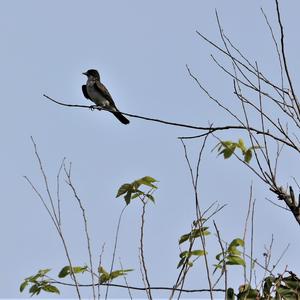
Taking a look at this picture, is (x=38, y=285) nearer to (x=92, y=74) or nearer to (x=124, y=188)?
(x=124, y=188)

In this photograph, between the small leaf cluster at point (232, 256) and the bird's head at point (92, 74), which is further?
the bird's head at point (92, 74)

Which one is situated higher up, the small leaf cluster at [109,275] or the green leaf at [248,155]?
the green leaf at [248,155]

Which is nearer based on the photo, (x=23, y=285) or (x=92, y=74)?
(x=23, y=285)

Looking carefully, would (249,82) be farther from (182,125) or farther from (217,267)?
(217,267)

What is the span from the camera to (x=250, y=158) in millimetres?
4328

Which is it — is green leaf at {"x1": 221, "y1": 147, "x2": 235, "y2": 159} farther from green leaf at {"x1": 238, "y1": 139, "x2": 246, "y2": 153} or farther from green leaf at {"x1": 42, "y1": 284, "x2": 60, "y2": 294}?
green leaf at {"x1": 42, "y1": 284, "x2": 60, "y2": 294}

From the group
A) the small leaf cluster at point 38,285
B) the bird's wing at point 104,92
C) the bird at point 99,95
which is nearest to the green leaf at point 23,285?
the small leaf cluster at point 38,285

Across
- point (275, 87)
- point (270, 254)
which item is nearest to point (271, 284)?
point (270, 254)

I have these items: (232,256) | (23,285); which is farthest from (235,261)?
(23,285)

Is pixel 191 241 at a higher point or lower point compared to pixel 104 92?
lower

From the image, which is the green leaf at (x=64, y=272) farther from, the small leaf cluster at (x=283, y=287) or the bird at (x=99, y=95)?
the bird at (x=99, y=95)

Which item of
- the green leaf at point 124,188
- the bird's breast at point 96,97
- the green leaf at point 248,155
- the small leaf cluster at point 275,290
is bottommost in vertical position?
the small leaf cluster at point 275,290

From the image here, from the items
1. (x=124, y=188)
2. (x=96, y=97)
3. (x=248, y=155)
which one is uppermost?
(x=96, y=97)

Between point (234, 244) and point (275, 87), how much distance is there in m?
1.14
